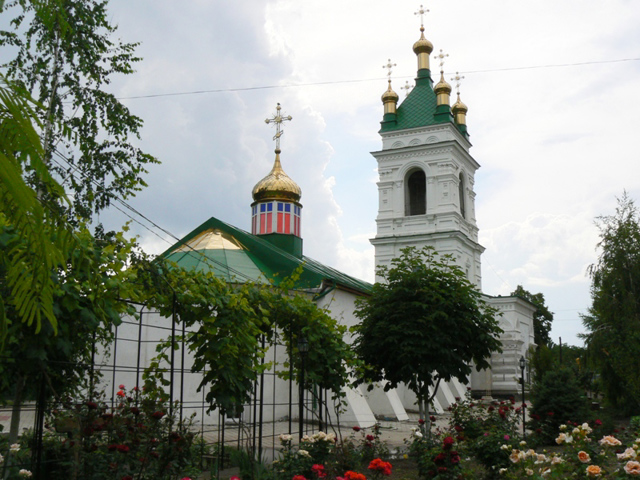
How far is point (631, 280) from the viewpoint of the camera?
68.9ft

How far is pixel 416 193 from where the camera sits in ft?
121

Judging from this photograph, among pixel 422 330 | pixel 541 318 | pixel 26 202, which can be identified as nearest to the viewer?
pixel 26 202

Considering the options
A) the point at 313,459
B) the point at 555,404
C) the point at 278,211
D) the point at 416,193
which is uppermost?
the point at 416,193

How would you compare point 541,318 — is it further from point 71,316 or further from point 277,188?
point 71,316

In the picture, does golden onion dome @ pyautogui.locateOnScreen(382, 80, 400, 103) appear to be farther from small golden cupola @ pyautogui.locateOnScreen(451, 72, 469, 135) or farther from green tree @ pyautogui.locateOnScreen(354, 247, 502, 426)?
green tree @ pyautogui.locateOnScreen(354, 247, 502, 426)

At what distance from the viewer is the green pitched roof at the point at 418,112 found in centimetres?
3578

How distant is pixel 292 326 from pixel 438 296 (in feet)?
12.7

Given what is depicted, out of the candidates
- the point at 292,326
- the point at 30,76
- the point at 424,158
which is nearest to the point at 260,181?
the point at 424,158

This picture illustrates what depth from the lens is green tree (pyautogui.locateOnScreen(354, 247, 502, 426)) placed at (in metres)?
13.2

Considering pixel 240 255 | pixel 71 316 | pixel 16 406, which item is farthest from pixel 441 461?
pixel 240 255

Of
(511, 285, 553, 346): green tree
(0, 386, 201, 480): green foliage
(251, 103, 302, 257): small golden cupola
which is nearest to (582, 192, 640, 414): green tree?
(251, 103, 302, 257): small golden cupola

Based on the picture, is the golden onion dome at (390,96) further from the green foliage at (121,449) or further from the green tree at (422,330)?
the green foliage at (121,449)

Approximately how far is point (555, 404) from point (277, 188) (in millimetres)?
15557

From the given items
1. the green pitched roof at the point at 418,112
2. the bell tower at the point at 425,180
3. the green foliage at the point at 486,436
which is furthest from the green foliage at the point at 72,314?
the green pitched roof at the point at 418,112
